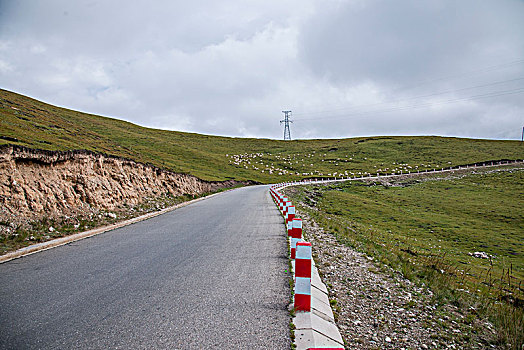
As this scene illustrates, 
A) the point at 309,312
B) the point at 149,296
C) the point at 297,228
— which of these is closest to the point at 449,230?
the point at 297,228

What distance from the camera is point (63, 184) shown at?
14.2 m

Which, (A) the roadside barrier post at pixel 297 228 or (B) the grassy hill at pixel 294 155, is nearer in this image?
(A) the roadside barrier post at pixel 297 228

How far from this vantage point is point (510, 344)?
4.98 m

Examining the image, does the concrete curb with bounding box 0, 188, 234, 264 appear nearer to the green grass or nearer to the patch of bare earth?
A: the patch of bare earth

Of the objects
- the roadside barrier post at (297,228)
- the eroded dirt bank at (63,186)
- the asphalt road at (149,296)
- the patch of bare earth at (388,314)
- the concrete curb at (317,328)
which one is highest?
the eroded dirt bank at (63,186)

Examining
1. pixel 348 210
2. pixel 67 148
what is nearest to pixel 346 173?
pixel 348 210

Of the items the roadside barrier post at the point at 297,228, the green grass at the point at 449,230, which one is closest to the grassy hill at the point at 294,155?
the green grass at the point at 449,230

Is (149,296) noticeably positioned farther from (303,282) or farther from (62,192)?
(62,192)

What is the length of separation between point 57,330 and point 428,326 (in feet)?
18.2

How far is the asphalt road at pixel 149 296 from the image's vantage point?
4.21 m

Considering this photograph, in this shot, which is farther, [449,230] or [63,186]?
[449,230]

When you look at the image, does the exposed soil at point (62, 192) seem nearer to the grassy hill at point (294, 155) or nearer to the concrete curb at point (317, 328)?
the concrete curb at point (317, 328)

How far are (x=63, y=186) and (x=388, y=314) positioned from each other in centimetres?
1384

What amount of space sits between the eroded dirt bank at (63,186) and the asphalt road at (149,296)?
3.60 m
